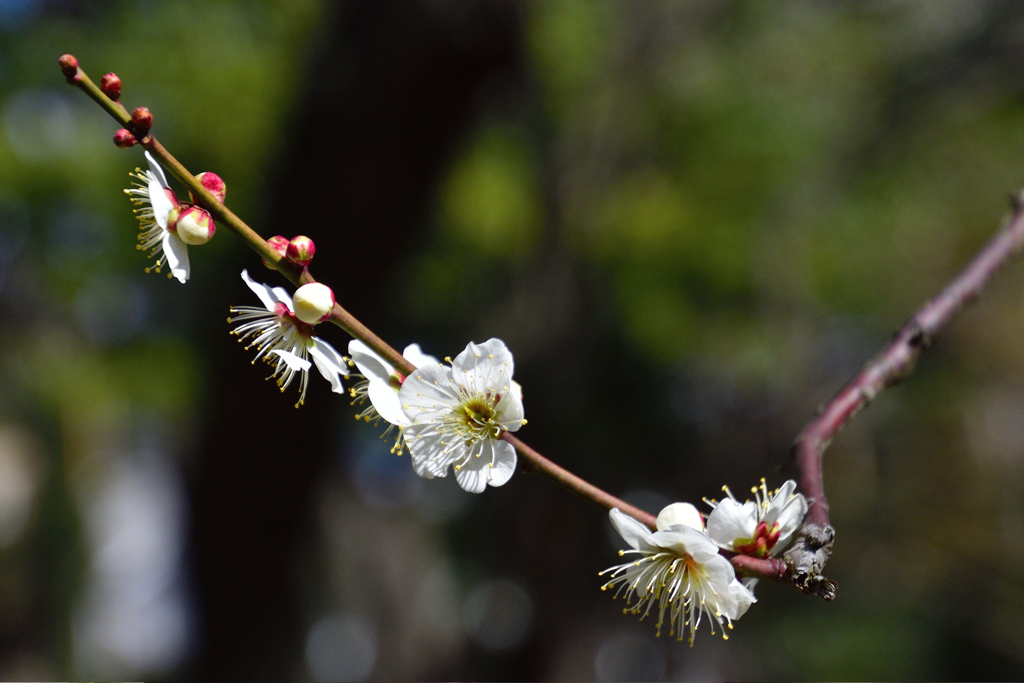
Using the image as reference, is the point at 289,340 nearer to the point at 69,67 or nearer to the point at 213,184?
the point at 213,184

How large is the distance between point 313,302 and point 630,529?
32 centimetres

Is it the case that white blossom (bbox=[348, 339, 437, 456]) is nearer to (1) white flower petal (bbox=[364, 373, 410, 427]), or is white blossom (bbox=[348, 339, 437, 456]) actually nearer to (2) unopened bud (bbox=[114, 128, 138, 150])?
(1) white flower petal (bbox=[364, 373, 410, 427])

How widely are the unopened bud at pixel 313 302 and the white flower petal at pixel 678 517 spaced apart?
0.33 m

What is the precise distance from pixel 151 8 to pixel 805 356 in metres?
4.44

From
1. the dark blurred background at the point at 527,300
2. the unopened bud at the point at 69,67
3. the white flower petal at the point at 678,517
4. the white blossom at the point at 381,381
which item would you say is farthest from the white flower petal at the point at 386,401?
the dark blurred background at the point at 527,300

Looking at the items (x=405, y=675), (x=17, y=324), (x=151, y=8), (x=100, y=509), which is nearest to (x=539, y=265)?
(x=405, y=675)

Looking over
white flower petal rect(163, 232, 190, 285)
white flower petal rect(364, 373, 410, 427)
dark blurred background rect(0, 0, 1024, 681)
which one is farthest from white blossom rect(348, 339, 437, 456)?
dark blurred background rect(0, 0, 1024, 681)

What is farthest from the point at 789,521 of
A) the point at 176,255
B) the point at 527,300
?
the point at 527,300

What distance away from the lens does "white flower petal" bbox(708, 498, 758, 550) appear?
603 mm

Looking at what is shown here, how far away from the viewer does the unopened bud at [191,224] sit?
24.7 inches

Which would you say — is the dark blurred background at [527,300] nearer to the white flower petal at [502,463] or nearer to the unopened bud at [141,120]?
the unopened bud at [141,120]

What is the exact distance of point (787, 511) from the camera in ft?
2.00

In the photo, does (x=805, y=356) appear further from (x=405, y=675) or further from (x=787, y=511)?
(x=787, y=511)

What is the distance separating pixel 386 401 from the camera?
0.64 metres
